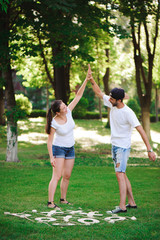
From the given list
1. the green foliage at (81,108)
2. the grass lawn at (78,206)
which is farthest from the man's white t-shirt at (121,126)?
the green foliage at (81,108)

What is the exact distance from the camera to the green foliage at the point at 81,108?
39.8 m

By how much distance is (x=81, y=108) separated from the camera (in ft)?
133

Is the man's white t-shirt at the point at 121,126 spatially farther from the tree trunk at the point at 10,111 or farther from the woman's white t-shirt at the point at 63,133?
the tree trunk at the point at 10,111

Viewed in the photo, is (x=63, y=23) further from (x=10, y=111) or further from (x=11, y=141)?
(x=11, y=141)

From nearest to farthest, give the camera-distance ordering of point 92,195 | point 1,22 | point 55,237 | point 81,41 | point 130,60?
point 55,237
point 92,195
point 1,22
point 81,41
point 130,60

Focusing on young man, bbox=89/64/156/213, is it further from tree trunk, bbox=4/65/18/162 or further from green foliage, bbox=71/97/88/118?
green foliage, bbox=71/97/88/118

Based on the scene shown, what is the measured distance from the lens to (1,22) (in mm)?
13664

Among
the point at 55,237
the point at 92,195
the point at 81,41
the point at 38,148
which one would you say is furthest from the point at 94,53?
the point at 55,237

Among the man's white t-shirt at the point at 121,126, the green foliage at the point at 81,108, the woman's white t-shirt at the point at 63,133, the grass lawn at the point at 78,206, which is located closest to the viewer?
the grass lawn at the point at 78,206

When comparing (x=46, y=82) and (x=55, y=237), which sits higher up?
(x=46, y=82)

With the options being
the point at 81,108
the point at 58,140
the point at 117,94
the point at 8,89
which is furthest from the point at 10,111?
the point at 81,108

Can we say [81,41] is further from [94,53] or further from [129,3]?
[94,53]

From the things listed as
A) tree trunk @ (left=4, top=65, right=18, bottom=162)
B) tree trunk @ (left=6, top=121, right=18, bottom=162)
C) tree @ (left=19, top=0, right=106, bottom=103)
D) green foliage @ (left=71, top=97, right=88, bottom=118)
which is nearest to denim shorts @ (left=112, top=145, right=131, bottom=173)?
tree @ (left=19, top=0, right=106, bottom=103)

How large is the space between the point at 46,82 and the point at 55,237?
81.6ft
